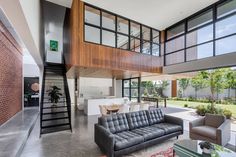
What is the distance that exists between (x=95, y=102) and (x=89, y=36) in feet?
14.1

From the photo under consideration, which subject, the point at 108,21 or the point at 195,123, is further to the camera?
the point at 108,21

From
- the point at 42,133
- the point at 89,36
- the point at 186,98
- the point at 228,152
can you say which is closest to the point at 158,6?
the point at 89,36

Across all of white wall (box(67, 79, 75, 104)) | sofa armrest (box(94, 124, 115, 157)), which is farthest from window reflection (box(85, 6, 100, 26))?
white wall (box(67, 79, 75, 104))

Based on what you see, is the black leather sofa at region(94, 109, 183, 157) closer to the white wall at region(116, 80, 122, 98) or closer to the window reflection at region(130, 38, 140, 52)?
the window reflection at region(130, 38, 140, 52)

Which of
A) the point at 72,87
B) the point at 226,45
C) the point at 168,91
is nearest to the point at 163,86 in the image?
the point at 168,91

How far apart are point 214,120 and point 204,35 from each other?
162 inches

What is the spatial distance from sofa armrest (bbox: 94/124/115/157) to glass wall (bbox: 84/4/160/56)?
150 inches

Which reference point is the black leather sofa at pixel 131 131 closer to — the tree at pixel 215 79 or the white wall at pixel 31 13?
the white wall at pixel 31 13

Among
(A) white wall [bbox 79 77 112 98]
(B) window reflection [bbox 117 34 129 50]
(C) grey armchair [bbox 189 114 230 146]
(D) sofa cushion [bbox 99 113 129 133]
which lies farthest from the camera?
(A) white wall [bbox 79 77 112 98]

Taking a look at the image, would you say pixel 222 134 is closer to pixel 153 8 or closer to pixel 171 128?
pixel 171 128

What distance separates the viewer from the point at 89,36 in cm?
596

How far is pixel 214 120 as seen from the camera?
4.40m

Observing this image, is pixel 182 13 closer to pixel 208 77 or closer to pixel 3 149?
pixel 208 77

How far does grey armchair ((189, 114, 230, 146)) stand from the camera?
12.1ft
